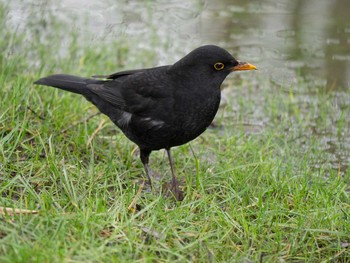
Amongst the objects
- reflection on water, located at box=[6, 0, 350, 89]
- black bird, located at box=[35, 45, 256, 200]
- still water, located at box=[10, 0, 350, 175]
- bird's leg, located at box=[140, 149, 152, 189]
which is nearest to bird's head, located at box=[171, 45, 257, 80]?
black bird, located at box=[35, 45, 256, 200]

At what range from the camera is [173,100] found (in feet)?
16.9

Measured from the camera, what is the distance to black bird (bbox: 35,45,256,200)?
16.8ft

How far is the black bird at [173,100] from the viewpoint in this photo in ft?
16.8

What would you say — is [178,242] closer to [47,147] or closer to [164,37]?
[47,147]

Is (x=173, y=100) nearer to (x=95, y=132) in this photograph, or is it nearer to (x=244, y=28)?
(x=95, y=132)

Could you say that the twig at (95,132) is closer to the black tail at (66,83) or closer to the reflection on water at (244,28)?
the black tail at (66,83)

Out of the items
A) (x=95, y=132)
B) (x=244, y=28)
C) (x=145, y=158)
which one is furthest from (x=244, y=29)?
(x=145, y=158)

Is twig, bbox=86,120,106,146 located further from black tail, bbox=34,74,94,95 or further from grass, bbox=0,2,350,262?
black tail, bbox=34,74,94,95

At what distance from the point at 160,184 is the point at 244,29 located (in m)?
4.46

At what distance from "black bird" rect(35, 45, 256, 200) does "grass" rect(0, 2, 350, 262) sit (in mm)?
337

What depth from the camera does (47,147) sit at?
5.45m

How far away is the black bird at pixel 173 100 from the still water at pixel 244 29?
8.61ft

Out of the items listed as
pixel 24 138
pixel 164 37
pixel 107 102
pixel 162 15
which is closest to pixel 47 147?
pixel 24 138

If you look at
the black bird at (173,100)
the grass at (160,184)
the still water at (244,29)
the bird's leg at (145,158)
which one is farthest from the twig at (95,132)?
the still water at (244,29)
